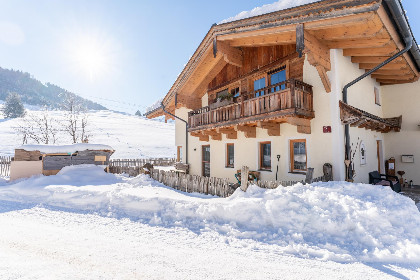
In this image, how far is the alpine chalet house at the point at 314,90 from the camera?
262 inches

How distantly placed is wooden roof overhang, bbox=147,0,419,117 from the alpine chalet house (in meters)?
0.03

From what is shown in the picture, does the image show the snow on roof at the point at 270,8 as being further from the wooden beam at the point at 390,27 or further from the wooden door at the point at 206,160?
the wooden door at the point at 206,160

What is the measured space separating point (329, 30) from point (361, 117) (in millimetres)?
2937

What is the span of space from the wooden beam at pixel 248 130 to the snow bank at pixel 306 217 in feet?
12.6

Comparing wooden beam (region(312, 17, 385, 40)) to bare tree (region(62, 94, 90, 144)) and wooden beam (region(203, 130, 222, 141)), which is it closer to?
wooden beam (region(203, 130, 222, 141))

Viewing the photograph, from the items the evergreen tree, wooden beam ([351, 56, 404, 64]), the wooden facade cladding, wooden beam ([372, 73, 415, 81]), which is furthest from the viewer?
the evergreen tree

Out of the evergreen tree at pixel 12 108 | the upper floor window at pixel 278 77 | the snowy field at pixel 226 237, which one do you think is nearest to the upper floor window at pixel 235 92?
the upper floor window at pixel 278 77

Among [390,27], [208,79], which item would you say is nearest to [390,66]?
[390,27]

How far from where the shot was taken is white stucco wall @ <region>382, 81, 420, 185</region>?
10.9 meters

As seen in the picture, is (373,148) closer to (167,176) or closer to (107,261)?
(167,176)

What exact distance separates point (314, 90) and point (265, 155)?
3.55 meters

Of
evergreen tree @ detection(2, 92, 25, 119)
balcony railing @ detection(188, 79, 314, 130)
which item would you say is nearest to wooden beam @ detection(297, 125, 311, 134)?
balcony railing @ detection(188, 79, 314, 130)

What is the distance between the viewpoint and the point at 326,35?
6.95m

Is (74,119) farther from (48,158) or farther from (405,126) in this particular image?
(405,126)
